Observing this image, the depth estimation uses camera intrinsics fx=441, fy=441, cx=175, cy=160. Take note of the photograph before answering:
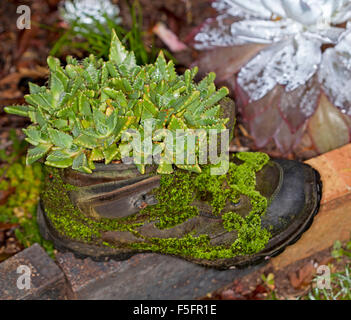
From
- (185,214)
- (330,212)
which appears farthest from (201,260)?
(330,212)

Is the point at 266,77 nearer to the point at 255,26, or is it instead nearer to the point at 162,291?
the point at 255,26

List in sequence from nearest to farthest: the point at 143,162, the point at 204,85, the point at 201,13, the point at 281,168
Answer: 1. the point at 143,162
2. the point at 204,85
3. the point at 281,168
4. the point at 201,13

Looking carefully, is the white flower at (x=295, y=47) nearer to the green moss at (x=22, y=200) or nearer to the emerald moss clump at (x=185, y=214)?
the emerald moss clump at (x=185, y=214)

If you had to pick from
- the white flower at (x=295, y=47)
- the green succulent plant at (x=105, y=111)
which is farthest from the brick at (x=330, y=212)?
the green succulent plant at (x=105, y=111)

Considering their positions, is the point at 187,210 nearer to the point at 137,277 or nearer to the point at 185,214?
the point at 185,214

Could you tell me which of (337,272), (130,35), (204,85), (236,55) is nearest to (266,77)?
(236,55)
